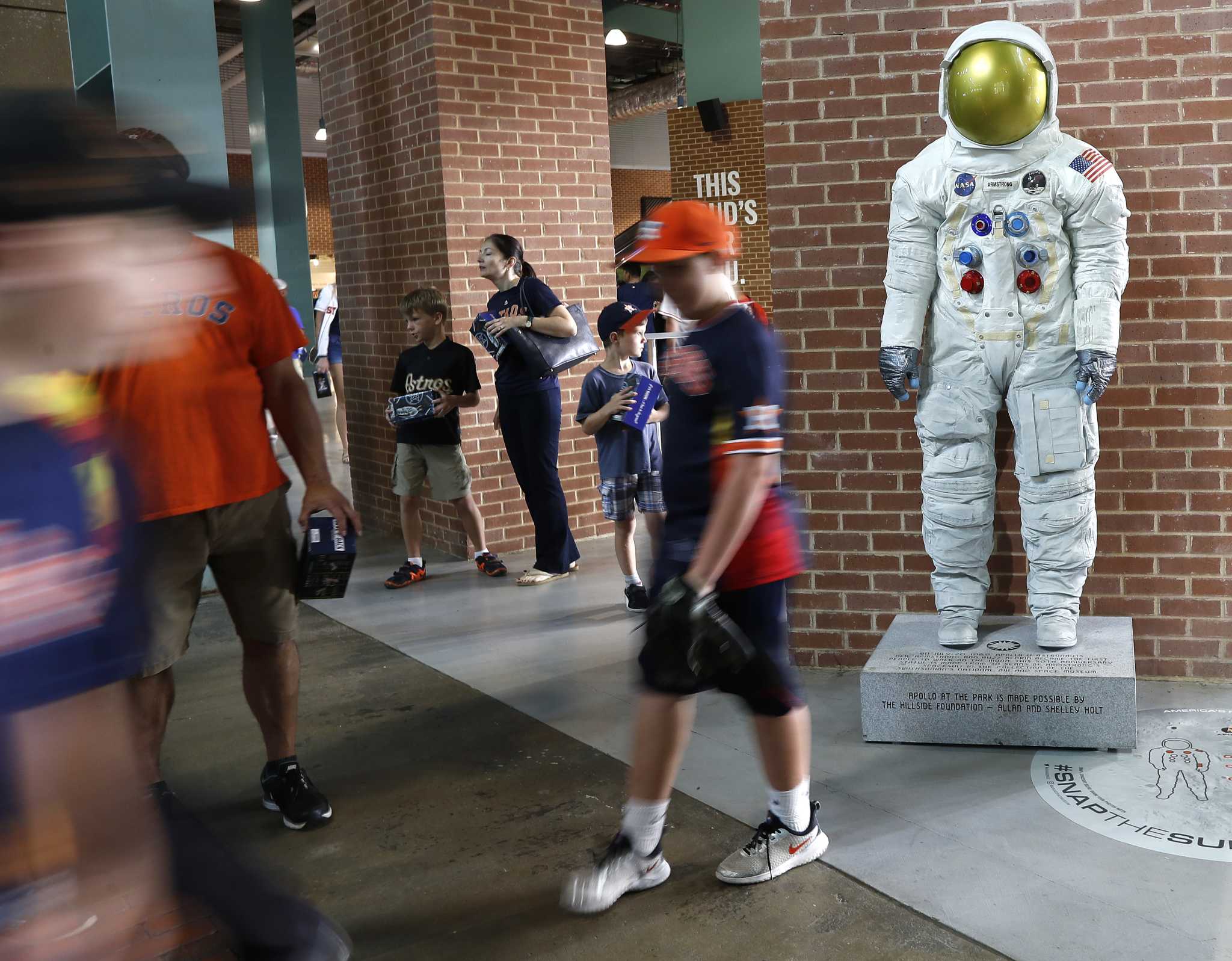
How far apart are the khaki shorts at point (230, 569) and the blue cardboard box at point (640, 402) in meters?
2.21

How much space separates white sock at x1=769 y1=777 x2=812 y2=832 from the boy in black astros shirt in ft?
11.7

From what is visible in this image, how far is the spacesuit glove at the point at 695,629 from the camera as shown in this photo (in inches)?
95.9

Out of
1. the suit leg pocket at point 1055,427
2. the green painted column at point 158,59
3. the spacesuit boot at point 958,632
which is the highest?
the green painted column at point 158,59

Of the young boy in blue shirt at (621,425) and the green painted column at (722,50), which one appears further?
the green painted column at (722,50)

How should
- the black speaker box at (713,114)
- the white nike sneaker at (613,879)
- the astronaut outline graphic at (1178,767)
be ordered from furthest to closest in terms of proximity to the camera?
1. the black speaker box at (713,114)
2. the astronaut outline graphic at (1178,767)
3. the white nike sneaker at (613,879)

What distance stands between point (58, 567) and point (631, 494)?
3914mm

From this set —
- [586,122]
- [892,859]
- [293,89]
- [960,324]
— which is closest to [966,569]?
[960,324]

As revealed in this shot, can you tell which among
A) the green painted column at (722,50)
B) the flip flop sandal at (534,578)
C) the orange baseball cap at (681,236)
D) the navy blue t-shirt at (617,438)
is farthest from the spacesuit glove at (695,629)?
the green painted column at (722,50)

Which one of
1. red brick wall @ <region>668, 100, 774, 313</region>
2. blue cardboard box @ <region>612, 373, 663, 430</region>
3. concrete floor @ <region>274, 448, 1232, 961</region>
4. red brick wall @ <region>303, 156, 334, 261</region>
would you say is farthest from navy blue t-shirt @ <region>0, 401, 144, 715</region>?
red brick wall @ <region>303, 156, 334, 261</region>

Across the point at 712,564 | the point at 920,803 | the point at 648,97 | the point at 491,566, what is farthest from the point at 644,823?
the point at 648,97

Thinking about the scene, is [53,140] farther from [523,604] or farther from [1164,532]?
[523,604]

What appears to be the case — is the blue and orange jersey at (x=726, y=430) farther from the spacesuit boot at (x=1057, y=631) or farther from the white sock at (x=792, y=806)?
the spacesuit boot at (x=1057, y=631)

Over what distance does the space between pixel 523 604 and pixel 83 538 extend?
4.25 metres

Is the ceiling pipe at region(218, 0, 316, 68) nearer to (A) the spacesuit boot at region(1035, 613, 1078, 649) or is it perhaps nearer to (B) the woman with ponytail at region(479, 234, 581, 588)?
(B) the woman with ponytail at region(479, 234, 581, 588)
